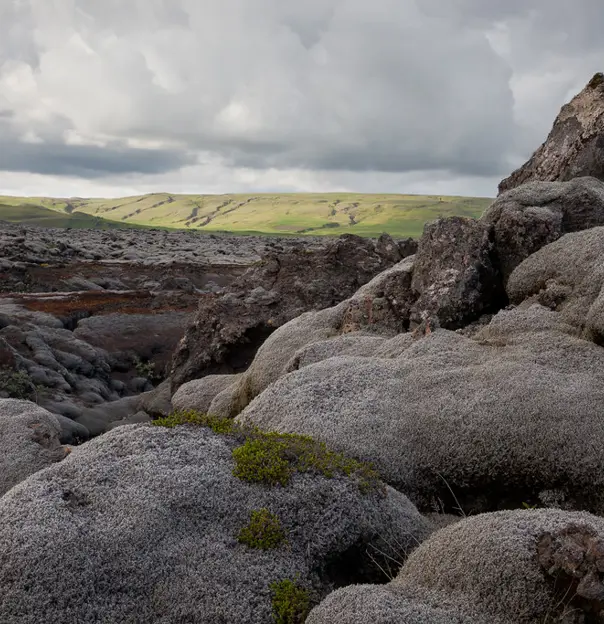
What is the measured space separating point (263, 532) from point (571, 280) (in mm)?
12439

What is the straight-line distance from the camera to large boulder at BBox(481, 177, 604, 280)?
68.7ft

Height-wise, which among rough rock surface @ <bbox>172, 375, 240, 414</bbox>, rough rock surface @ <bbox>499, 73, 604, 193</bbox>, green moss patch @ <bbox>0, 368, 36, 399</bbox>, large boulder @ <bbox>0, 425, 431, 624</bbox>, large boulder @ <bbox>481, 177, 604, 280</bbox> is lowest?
green moss patch @ <bbox>0, 368, 36, 399</bbox>

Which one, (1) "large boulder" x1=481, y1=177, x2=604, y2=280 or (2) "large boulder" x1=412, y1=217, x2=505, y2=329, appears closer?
(2) "large boulder" x1=412, y1=217, x2=505, y2=329

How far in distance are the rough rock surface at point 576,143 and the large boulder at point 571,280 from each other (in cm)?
619

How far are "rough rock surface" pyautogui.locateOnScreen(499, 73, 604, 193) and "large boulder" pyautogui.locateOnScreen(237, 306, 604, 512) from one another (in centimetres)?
1032

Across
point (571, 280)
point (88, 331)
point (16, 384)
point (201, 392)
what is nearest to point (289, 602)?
point (571, 280)

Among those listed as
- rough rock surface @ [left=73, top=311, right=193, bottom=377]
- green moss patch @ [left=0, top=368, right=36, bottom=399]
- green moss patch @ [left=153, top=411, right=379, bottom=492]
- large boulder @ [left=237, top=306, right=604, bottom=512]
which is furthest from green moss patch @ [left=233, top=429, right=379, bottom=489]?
rough rock surface @ [left=73, top=311, right=193, bottom=377]

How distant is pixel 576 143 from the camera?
25.8m

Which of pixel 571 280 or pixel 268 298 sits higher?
pixel 571 280

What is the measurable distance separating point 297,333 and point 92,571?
16.4 meters

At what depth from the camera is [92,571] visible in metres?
9.62

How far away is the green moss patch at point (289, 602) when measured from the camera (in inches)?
370

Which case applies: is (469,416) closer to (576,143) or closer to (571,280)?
(571,280)

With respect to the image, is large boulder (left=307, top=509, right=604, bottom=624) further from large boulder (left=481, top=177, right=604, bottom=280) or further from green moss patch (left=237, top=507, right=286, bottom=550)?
large boulder (left=481, top=177, right=604, bottom=280)
